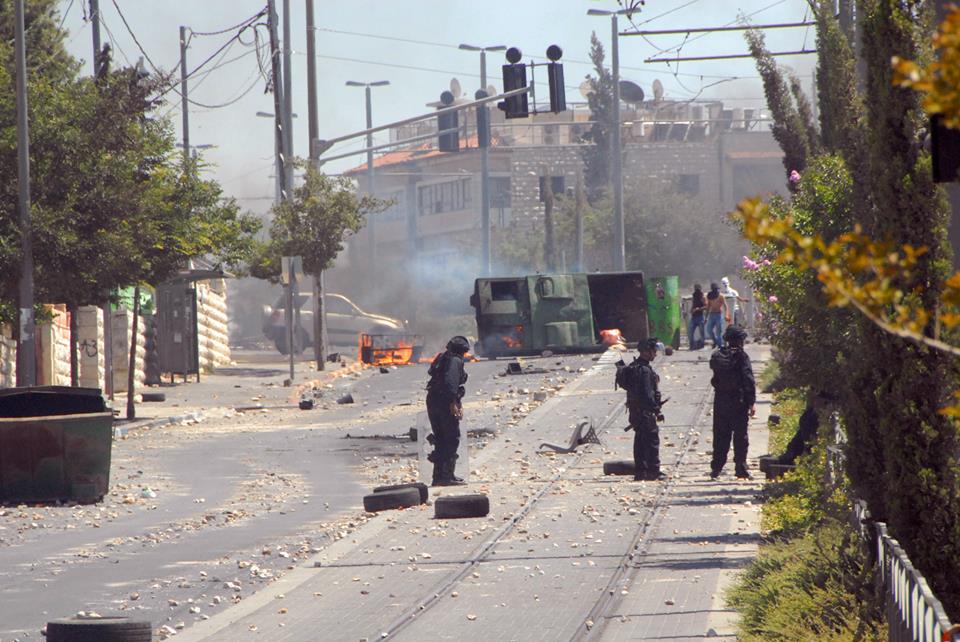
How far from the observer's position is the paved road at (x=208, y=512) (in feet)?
37.2

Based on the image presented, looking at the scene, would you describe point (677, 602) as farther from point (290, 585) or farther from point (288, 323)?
point (288, 323)

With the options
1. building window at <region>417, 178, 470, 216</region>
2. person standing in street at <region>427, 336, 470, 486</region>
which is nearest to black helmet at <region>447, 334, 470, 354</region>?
person standing in street at <region>427, 336, 470, 486</region>

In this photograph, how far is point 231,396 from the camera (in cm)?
3294

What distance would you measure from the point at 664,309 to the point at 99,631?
103 feet

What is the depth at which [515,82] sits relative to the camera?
88.0ft

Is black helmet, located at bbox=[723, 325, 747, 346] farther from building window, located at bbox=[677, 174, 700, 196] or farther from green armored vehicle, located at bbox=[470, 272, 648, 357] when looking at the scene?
building window, located at bbox=[677, 174, 700, 196]

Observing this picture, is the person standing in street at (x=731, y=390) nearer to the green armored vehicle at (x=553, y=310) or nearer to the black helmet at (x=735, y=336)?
the black helmet at (x=735, y=336)

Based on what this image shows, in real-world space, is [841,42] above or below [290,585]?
above

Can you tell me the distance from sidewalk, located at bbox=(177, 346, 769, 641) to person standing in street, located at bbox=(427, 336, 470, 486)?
1.48 ft

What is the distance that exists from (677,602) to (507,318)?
2973 centimetres

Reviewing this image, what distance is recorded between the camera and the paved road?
11344mm

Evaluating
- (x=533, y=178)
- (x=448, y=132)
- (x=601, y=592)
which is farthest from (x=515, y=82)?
(x=533, y=178)

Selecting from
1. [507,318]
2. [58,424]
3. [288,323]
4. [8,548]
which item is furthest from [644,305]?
[8,548]

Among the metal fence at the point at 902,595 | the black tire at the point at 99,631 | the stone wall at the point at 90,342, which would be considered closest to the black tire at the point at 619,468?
the metal fence at the point at 902,595
